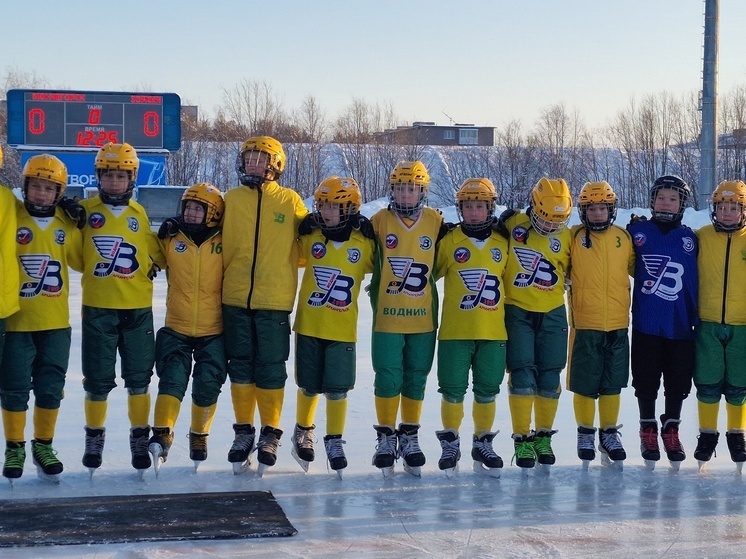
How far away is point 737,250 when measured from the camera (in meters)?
4.72

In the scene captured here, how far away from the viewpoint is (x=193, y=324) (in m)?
4.48

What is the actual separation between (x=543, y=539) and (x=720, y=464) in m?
1.66

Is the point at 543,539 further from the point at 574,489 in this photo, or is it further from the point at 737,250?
the point at 737,250

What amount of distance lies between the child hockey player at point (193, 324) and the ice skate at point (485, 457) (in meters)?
1.33

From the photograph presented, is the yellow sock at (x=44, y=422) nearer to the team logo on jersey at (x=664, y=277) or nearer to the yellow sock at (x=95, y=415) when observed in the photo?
the yellow sock at (x=95, y=415)

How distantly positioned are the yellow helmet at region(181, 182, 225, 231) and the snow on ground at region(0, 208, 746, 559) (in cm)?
119

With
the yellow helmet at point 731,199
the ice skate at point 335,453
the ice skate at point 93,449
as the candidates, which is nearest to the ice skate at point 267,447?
the ice skate at point 335,453

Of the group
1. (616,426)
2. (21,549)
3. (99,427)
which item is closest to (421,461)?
(616,426)

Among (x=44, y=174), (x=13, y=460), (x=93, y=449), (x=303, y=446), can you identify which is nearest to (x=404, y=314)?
(x=303, y=446)

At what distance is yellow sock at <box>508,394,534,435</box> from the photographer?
461cm

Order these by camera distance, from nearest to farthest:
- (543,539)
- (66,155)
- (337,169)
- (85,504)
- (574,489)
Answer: (543,539) < (85,504) < (574,489) < (66,155) < (337,169)

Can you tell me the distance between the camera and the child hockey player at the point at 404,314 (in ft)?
15.0

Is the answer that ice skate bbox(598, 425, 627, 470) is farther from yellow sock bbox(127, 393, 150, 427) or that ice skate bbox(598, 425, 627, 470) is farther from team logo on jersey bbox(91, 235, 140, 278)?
team logo on jersey bbox(91, 235, 140, 278)

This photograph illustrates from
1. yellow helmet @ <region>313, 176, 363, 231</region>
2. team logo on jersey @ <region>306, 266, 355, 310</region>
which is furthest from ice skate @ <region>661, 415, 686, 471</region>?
yellow helmet @ <region>313, 176, 363, 231</region>
